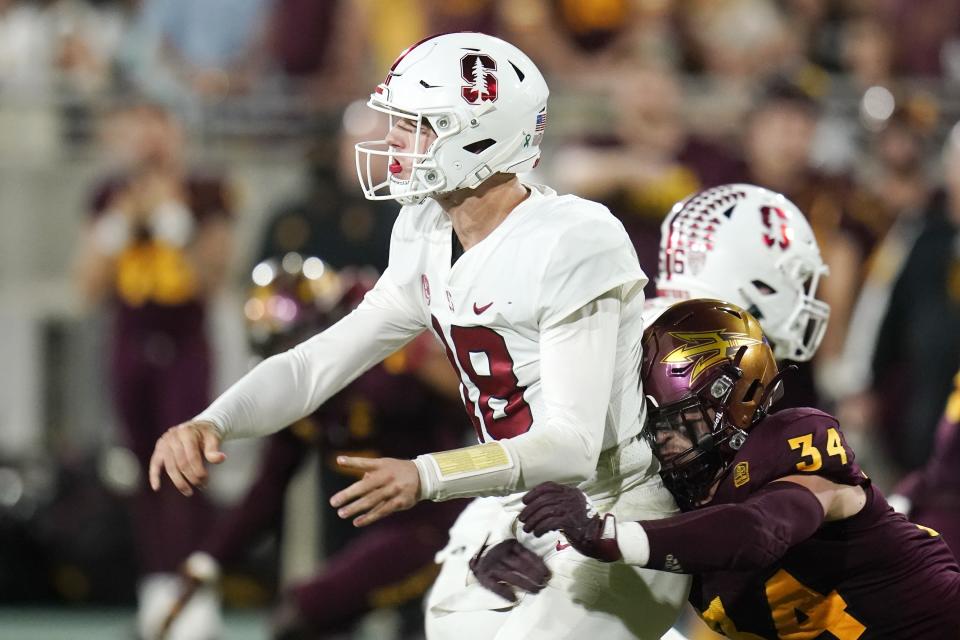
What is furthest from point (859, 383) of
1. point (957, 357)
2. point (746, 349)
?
point (746, 349)

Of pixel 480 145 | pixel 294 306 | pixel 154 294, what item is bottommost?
pixel 154 294

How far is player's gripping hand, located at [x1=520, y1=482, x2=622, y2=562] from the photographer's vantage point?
2885 millimetres

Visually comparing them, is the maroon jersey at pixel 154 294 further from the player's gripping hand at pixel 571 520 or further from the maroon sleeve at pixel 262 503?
the player's gripping hand at pixel 571 520

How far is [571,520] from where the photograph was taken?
290cm

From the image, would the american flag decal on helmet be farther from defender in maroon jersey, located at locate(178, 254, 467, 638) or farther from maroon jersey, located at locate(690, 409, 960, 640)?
defender in maroon jersey, located at locate(178, 254, 467, 638)

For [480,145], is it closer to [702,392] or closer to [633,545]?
[702,392]

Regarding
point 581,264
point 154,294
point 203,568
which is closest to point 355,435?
point 203,568

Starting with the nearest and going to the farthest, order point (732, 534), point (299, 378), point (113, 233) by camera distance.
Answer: point (732, 534) → point (299, 378) → point (113, 233)

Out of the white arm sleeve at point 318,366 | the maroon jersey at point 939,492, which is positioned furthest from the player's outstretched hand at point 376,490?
the maroon jersey at point 939,492

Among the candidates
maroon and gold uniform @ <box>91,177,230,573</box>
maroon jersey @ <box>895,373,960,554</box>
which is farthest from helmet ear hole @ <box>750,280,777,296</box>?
maroon and gold uniform @ <box>91,177,230,573</box>

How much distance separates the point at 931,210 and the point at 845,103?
1150 millimetres

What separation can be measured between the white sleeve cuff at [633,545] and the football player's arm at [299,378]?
79cm

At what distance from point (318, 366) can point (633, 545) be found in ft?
2.85

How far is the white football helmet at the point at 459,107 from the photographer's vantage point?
10.6 ft
